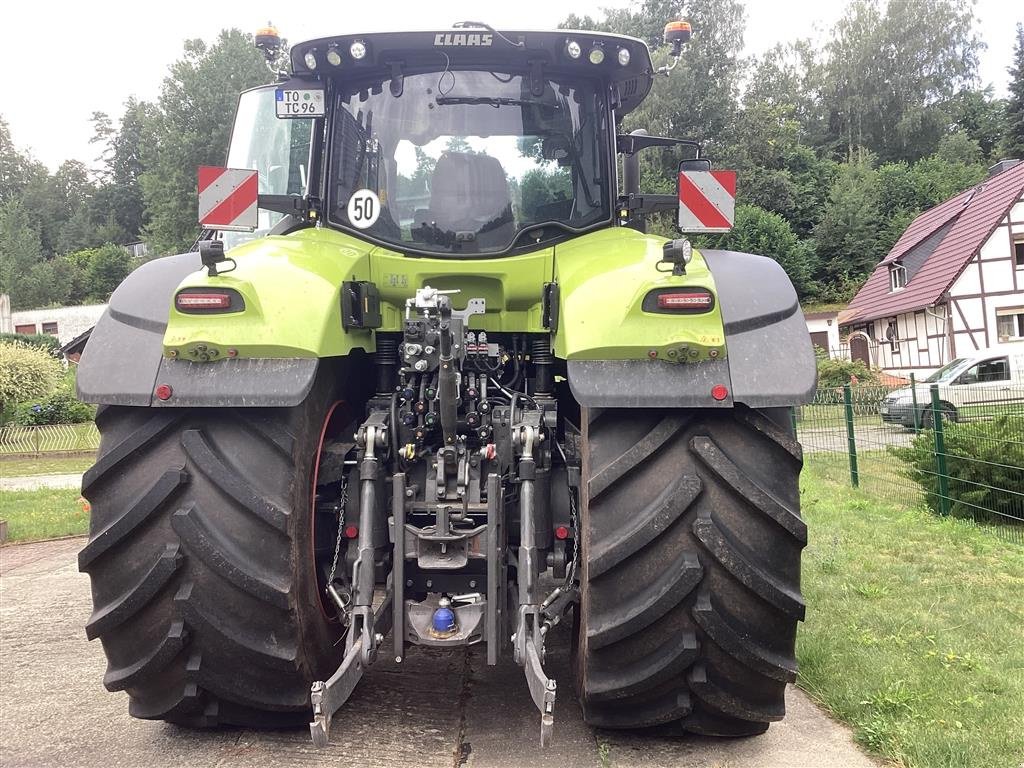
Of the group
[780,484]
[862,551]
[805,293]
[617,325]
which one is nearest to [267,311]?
[617,325]

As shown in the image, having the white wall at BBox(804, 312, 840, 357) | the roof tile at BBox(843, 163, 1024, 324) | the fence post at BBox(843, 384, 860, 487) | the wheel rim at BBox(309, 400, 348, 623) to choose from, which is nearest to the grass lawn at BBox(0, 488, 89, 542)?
the wheel rim at BBox(309, 400, 348, 623)

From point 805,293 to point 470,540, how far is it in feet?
144

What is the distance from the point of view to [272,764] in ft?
9.91

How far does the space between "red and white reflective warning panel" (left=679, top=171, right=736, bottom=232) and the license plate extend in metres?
1.60

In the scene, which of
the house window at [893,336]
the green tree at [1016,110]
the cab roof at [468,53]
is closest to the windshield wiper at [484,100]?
the cab roof at [468,53]

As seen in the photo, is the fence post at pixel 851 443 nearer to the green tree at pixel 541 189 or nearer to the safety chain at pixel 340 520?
the green tree at pixel 541 189

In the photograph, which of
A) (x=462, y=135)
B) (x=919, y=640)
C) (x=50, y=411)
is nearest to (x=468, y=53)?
(x=462, y=135)

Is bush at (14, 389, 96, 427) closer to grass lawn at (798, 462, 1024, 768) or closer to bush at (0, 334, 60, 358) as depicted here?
bush at (0, 334, 60, 358)

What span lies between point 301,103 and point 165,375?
1570 millimetres

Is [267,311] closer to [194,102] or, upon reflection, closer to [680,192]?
[680,192]

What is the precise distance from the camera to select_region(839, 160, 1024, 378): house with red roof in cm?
2844

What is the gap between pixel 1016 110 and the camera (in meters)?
50.9

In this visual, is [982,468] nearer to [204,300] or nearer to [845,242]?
[204,300]

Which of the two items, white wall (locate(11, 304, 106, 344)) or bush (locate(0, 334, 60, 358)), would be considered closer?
bush (locate(0, 334, 60, 358))
